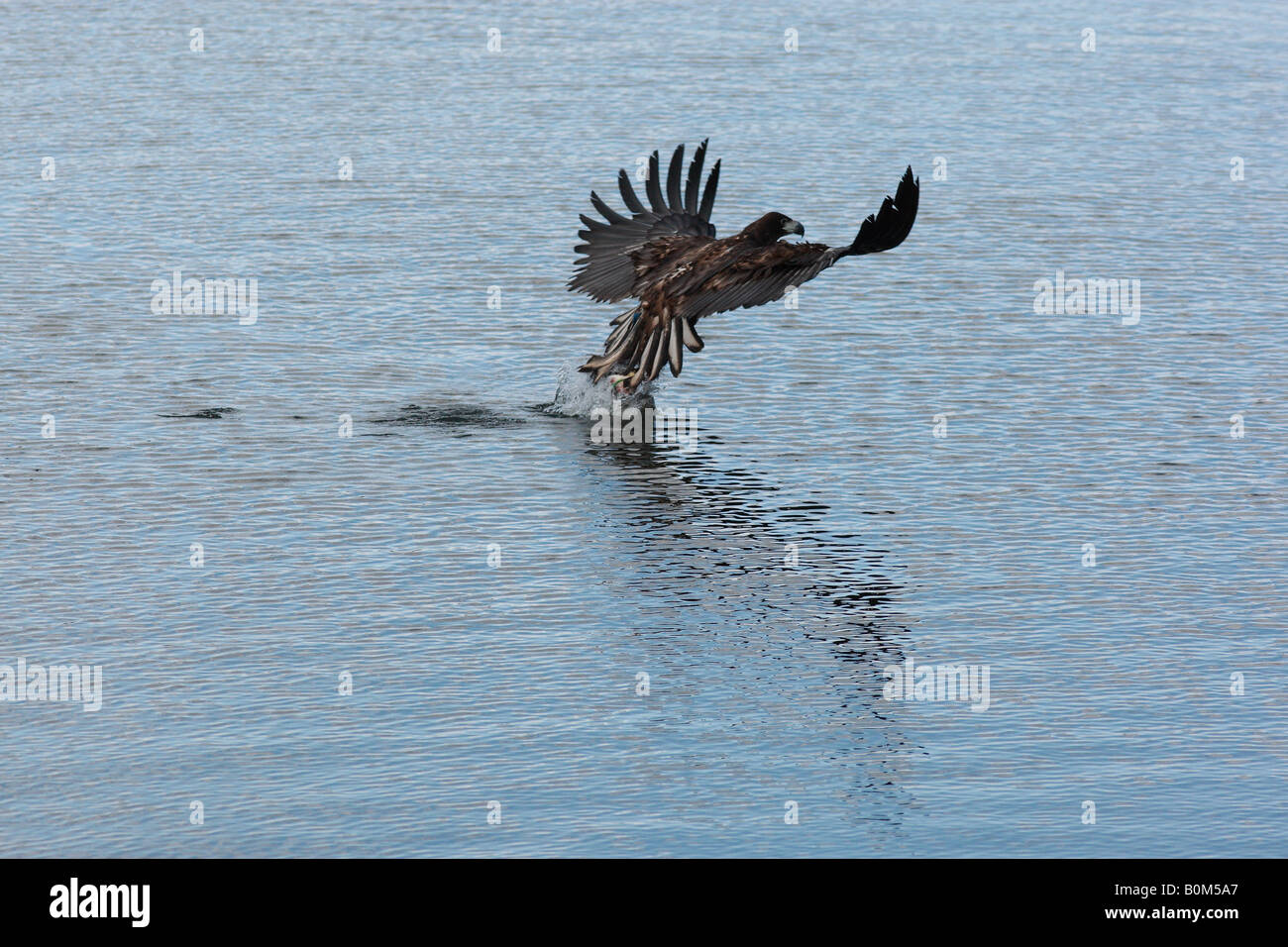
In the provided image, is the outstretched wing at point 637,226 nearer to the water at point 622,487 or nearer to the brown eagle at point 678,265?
the brown eagle at point 678,265

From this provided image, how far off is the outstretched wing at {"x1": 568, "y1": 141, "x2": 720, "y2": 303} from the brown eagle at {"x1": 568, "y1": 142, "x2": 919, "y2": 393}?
1 cm

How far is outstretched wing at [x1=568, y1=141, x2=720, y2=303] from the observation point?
973 inches

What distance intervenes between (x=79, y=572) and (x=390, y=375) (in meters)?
7.48

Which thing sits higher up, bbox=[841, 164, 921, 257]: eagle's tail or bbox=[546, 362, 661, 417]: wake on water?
bbox=[841, 164, 921, 257]: eagle's tail

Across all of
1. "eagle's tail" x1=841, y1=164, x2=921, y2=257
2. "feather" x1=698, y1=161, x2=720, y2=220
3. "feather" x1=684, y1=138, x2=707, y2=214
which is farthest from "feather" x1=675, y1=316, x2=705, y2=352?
"eagle's tail" x1=841, y1=164, x2=921, y2=257

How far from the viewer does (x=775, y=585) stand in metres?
20.0

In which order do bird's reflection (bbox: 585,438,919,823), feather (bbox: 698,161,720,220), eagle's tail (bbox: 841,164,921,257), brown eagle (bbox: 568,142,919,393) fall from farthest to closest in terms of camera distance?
feather (bbox: 698,161,720,220), brown eagle (bbox: 568,142,919,393), eagle's tail (bbox: 841,164,921,257), bird's reflection (bbox: 585,438,919,823)

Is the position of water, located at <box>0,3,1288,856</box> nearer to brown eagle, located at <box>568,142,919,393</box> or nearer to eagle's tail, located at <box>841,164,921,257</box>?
brown eagle, located at <box>568,142,919,393</box>

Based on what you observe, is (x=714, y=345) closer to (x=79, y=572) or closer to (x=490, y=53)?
(x=79, y=572)

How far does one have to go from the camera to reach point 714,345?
2881 centimetres

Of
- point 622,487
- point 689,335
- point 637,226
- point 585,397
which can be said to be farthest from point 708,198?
point 622,487

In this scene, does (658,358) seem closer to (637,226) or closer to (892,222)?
(637,226)

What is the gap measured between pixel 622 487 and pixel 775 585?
328cm

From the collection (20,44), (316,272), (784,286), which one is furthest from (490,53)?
(784,286)
